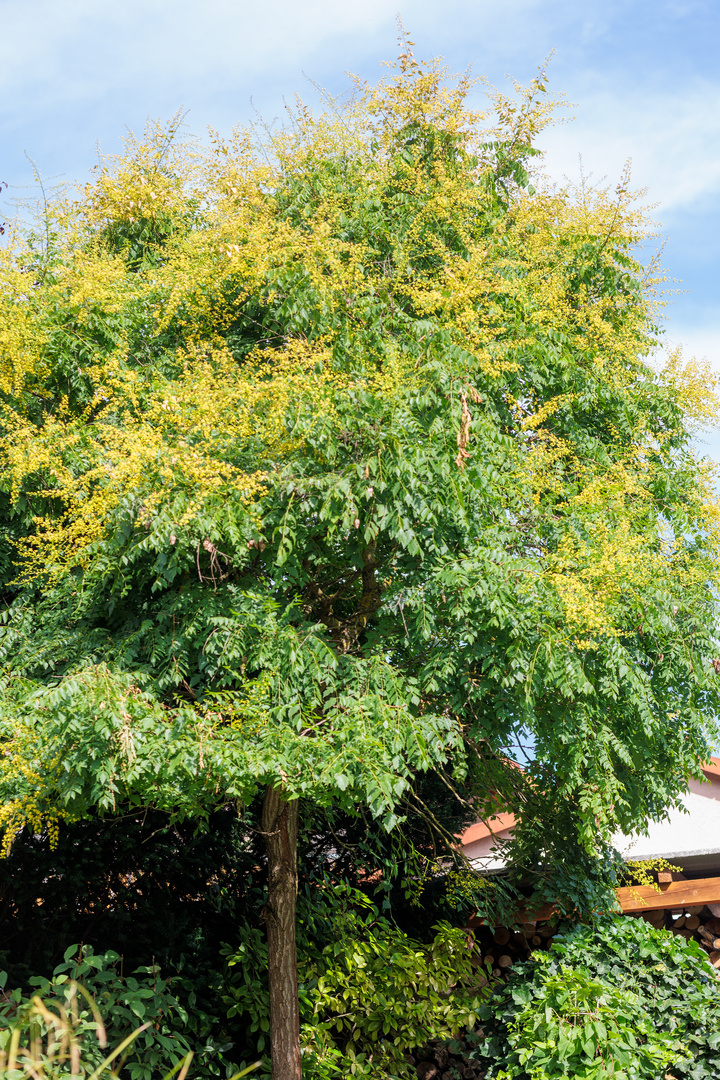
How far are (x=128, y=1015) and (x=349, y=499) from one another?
3.53m

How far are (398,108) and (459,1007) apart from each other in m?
7.12

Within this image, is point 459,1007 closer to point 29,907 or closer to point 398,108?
point 29,907

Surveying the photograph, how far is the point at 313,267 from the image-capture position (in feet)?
20.2

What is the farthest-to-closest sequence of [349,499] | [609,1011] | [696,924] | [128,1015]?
[696,924] < [609,1011] < [128,1015] < [349,499]

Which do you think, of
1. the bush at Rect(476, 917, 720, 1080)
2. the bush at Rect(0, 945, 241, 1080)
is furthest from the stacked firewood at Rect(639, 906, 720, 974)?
the bush at Rect(0, 945, 241, 1080)

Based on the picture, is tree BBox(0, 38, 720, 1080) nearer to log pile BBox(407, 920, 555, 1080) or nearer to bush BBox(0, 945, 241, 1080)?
bush BBox(0, 945, 241, 1080)

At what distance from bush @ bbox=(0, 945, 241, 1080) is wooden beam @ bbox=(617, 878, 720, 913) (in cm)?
342

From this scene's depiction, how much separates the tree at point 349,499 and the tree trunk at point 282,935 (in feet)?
0.08

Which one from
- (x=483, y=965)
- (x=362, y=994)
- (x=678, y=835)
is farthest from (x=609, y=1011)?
(x=678, y=835)

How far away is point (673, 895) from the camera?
25.0ft

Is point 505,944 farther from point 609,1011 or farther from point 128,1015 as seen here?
point 128,1015

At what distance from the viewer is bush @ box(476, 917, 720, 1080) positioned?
5.74 meters

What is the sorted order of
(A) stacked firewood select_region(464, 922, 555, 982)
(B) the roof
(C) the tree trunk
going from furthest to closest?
1. (B) the roof
2. (A) stacked firewood select_region(464, 922, 555, 982)
3. (C) the tree trunk

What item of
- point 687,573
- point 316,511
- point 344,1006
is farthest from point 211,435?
point 344,1006
